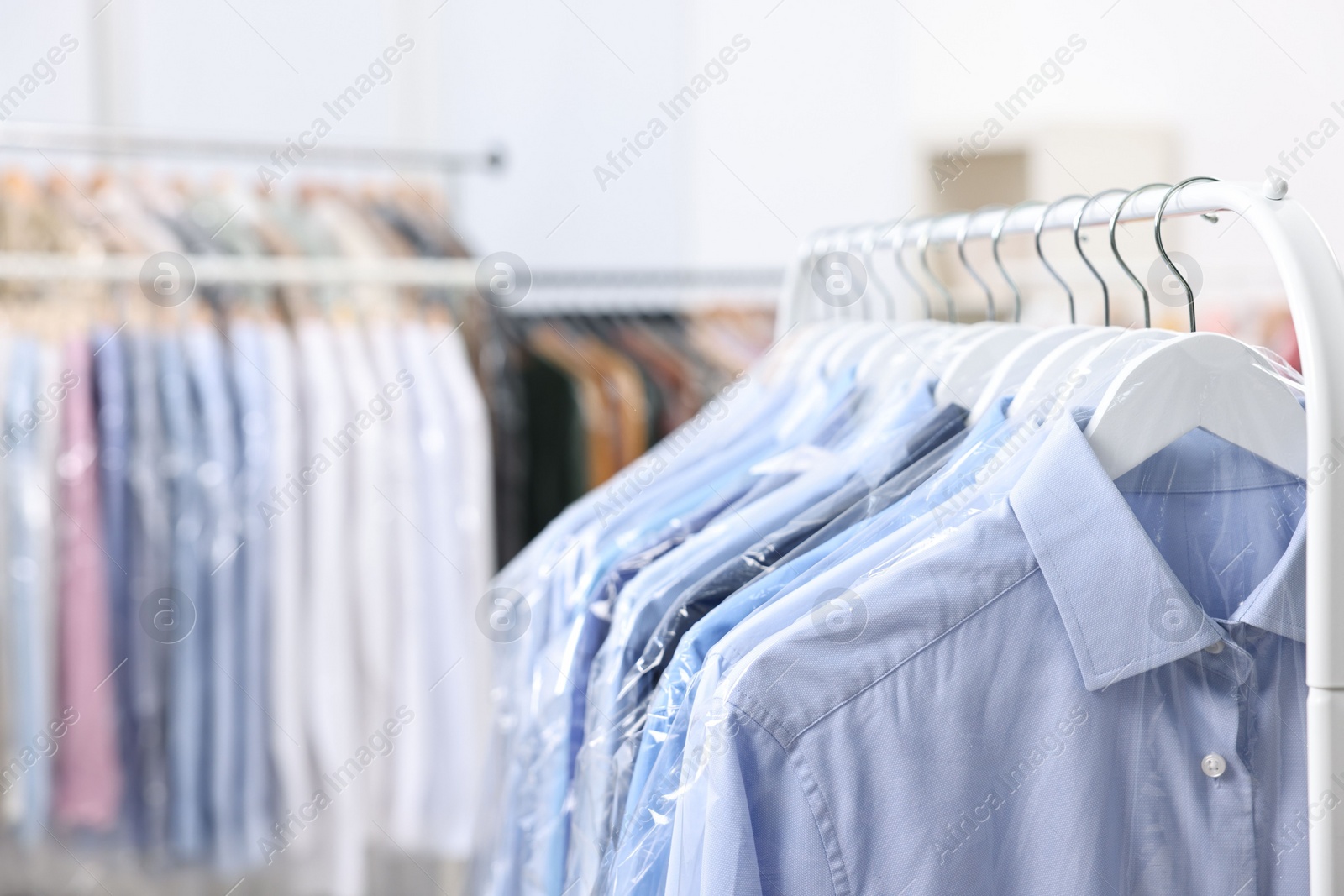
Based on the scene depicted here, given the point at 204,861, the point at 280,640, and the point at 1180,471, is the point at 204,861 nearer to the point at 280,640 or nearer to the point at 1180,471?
the point at 280,640

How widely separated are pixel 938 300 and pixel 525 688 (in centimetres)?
269

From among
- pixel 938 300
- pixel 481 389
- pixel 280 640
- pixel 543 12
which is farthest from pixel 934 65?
pixel 280 640

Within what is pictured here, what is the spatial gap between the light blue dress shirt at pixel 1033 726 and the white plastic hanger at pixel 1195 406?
3cm

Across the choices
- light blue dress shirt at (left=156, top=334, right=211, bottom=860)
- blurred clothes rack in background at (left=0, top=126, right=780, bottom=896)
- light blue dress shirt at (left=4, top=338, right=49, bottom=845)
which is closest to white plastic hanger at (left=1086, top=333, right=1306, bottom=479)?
blurred clothes rack in background at (left=0, top=126, right=780, bottom=896)

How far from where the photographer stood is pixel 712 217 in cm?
354

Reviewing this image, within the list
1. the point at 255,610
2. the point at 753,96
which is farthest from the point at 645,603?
the point at 753,96

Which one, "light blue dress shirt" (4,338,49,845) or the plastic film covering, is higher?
"light blue dress shirt" (4,338,49,845)

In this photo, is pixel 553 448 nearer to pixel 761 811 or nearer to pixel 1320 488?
pixel 761 811

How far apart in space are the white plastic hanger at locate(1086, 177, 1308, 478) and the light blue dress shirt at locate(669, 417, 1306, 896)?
30 millimetres

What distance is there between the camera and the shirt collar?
2.31 ft

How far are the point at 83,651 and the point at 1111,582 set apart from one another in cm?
169

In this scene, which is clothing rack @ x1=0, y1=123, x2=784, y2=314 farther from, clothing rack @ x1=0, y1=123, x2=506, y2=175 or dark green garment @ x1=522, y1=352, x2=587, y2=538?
dark green garment @ x1=522, y1=352, x2=587, y2=538

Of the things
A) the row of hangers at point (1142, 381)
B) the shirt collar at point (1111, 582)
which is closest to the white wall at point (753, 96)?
the row of hangers at point (1142, 381)

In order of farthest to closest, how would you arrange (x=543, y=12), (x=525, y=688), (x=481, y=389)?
(x=543, y=12) → (x=481, y=389) → (x=525, y=688)
